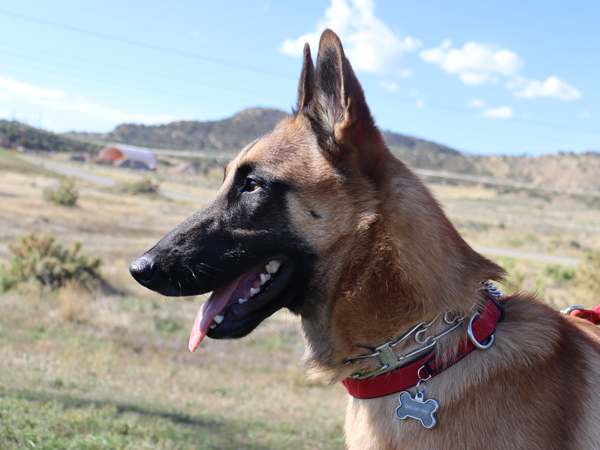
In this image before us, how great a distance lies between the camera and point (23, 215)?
67.9ft

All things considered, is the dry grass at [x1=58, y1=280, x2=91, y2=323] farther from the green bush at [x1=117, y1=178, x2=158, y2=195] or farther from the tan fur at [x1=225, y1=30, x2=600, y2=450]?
the green bush at [x1=117, y1=178, x2=158, y2=195]

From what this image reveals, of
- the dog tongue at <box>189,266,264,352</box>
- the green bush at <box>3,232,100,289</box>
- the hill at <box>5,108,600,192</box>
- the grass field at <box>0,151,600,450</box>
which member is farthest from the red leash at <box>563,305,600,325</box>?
the hill at <box>5,108,600,192</box>

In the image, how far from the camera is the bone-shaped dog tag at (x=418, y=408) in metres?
2.12

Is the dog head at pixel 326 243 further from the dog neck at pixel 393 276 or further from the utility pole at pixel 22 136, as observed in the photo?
the utility pole at pixel 22 136

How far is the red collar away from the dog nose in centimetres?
112

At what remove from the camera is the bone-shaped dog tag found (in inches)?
83.5

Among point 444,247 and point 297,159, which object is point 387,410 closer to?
point 444,247

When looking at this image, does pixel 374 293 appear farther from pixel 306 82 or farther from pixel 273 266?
pixel 306 82

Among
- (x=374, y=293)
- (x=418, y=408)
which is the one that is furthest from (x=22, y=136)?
(x=418, y=408)

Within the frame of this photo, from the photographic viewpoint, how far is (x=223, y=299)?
261 centimetres

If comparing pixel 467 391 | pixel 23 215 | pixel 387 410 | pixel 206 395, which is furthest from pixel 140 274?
pixel 23 215

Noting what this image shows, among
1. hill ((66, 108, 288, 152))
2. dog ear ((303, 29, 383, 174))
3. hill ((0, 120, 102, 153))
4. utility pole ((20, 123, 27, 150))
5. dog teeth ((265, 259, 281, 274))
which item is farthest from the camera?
hill ((66, 108, 288, 152))

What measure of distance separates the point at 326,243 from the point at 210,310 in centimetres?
70

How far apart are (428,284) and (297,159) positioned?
2.88 ft
